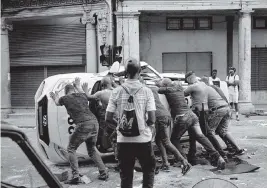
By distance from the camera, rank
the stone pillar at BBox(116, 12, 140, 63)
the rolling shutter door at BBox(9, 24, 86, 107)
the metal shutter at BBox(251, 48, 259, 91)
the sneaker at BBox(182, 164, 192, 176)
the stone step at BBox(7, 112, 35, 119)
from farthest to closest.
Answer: the metal shutter at BBox(251, 48, 259, 91), the rolling shutter door at BBox(9, 24, 86, 107), the stone step at BBox(7, 112, 35, 119), the stone pillar at BBox(116, 12, 140, 63), the sneaker at BBox(182, 164, 192, 176)

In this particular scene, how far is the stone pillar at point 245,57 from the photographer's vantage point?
1791 cm

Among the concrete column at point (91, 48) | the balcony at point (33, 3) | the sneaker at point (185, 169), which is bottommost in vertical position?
the sneaker at point (185, 169)

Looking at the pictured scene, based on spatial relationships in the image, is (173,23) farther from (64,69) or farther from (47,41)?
(47,41)

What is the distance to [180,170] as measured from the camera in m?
7.76

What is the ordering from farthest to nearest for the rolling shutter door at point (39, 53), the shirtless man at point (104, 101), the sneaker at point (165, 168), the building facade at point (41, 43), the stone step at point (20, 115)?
the rolling shutter door at point (39, 53)
the stone step at point (20, 115)
the building facade at point (41, 43)
the sneaker at point (165, 168)
the shirtless man at point (104, 101)

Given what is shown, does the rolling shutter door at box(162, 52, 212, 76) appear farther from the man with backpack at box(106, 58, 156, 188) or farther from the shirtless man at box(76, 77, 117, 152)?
the man with backpack at box(106, 58, 156, 188)

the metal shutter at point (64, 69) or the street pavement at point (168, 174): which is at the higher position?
the metal shutter at point (64, 69)

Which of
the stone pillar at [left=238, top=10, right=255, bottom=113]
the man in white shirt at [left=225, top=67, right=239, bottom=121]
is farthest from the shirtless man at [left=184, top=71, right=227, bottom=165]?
the stone pillar at [left=238, top=10, right=255, bottom=113]

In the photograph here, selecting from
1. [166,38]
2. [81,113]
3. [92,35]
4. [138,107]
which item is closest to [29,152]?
[138,107]

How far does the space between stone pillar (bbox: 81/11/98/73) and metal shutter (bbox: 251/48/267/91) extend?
760 centimetres

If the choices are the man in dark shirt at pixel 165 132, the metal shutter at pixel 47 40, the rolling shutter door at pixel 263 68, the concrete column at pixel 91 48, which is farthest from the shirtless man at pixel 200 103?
the rolling shutter door at pixel 263 68

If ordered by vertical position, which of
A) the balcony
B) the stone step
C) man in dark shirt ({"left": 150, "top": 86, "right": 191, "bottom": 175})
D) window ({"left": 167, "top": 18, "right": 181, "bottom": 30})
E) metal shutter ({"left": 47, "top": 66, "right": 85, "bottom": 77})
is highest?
the balcony

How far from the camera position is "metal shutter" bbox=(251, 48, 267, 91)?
1984cm

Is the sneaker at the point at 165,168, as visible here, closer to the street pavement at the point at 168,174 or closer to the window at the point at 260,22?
the street pavement at the point at 168,174
